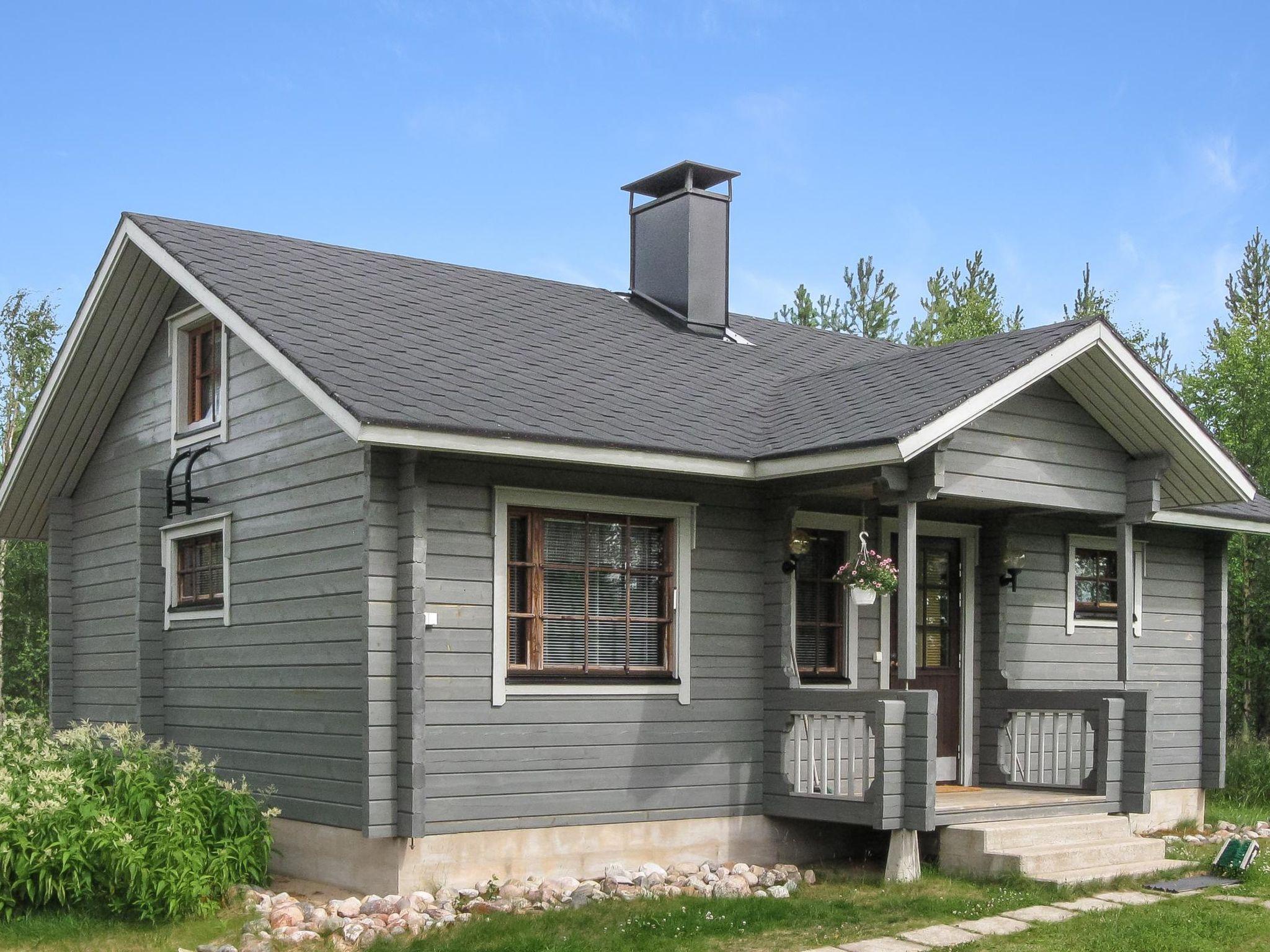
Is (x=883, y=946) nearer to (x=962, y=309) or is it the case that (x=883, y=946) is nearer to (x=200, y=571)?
(x=200, y=571)

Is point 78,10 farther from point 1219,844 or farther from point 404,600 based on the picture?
point 1219,844

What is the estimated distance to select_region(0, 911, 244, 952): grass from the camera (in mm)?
7793

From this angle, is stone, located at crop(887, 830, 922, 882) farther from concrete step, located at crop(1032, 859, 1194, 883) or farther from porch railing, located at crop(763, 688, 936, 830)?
concrete step, located at crop(1032, 859, 1194, 883)

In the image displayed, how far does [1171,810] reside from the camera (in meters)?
13.0

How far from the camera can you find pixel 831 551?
10.8 m

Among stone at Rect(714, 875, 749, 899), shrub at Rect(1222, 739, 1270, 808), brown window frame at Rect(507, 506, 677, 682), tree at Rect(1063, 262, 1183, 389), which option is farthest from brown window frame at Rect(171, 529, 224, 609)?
tree at Rect(1063, 262, 1183, 389)

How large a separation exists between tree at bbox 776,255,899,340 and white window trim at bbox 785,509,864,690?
2594 centimetres

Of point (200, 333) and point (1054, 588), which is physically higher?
point (200, 333)

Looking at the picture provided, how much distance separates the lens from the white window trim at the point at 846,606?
10.5 m

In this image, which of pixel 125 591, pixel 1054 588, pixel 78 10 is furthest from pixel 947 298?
pixel 125 591

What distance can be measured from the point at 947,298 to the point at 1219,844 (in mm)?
27864

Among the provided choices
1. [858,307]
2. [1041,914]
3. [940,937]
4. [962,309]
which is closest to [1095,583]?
[1041,914]

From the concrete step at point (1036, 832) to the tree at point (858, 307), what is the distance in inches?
1059

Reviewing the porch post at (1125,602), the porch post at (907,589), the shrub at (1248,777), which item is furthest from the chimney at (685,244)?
the shrub at (1248,777)
